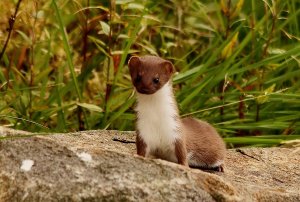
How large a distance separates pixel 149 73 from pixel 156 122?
226mm

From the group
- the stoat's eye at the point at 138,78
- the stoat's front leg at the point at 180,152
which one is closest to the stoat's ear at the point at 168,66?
the stoat's eye at the point at 138,78

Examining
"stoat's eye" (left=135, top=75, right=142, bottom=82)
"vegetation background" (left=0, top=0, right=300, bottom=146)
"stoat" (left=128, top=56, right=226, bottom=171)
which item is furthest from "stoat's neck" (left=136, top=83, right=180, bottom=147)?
"vegetation background" (left=0, top=0, right=300, bottom=146)

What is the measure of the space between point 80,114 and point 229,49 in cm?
100

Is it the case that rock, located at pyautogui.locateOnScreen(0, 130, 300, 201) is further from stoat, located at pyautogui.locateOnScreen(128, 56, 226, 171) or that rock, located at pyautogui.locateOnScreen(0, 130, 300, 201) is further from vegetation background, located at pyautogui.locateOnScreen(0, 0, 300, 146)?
vegetation background, located at pyautogui.locateOnScreen(0, 0, 300, 146)

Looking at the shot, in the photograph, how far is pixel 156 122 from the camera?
9.48 feet

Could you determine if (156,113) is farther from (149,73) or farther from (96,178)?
(96,178)

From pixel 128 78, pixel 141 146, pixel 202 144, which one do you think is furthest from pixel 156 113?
pixel 128 78

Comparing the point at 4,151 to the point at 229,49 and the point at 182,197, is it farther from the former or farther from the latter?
Result: the point at 229,49

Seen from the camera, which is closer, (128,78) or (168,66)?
(168,66)

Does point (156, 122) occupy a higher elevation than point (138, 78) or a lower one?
lower

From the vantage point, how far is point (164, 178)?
2480mm

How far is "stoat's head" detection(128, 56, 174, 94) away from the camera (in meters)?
2.77

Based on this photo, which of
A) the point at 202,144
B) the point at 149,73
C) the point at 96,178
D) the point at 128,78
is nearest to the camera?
the point at 96,178

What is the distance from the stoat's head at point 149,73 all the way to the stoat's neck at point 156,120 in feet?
0.23
